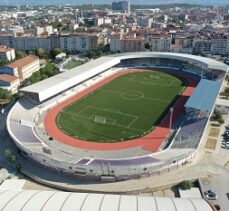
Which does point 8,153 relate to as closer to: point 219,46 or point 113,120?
point 113,120

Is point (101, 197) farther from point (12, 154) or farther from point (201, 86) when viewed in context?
point (201, 86)

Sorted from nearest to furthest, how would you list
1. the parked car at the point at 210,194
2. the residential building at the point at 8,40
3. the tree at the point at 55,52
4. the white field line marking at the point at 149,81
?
the parked car at the point at 210,194 < the white field line marking at the point at 149,81 < the tree at the point at 55,52 < the residential building at the point at 8,40

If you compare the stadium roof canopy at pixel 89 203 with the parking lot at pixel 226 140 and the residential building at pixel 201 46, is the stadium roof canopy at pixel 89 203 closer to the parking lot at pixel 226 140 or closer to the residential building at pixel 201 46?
the parking lot at pixel 226 140

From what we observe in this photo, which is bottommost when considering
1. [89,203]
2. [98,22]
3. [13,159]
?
[13,159]

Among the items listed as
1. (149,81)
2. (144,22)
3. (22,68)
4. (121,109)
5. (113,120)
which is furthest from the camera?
(144,22)

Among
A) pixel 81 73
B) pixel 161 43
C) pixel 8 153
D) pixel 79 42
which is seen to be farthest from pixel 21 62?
pixel 161 43

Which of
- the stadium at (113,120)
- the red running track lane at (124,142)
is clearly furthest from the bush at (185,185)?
the red running track lane at (124,142)

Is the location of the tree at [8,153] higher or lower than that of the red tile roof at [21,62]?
lower

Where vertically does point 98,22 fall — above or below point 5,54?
above
